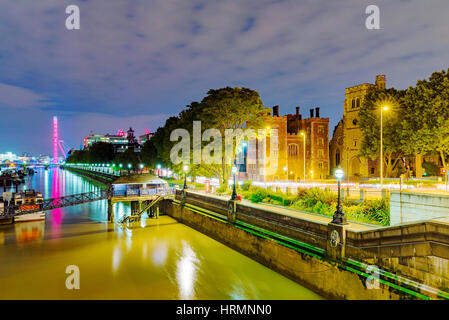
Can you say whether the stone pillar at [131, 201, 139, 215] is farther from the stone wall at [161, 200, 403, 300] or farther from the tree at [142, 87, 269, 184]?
the stone wall at [161, 200, 403, 300]

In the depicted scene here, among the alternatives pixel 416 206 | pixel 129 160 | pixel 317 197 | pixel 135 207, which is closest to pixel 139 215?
pixel 135 207

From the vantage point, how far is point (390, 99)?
1494 inches

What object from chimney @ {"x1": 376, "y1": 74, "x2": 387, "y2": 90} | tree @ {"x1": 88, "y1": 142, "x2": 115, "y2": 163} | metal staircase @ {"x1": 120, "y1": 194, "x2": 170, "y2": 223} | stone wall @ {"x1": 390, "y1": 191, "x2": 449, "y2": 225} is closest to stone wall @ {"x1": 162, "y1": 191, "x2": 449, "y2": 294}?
stone wall @ {"x1": 390, "y1": 191, "x2": 449, "y2": 225}

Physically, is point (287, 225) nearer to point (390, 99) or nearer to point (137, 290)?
point (137, 290)

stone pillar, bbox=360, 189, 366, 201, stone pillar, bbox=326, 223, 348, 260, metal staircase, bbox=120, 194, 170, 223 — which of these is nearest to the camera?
stone pillar, bbox=326, 223, 348, 260

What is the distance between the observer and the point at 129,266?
764 inches

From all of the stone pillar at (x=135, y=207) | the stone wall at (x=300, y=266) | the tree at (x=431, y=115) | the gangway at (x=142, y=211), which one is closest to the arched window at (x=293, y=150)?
the tree at (x=431, y=115)

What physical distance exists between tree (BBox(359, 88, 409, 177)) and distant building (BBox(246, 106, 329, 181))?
14.9 metres

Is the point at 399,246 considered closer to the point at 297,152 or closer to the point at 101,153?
the point at 297,152

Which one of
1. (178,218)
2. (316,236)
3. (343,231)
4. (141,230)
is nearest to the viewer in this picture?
(343,231)

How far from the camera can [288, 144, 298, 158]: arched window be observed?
184 ft

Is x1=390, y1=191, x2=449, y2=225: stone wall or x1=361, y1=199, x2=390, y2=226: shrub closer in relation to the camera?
x1=390, y1=191, x2=449, y2=225: stone wall

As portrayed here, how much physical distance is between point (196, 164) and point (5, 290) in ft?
88.7
